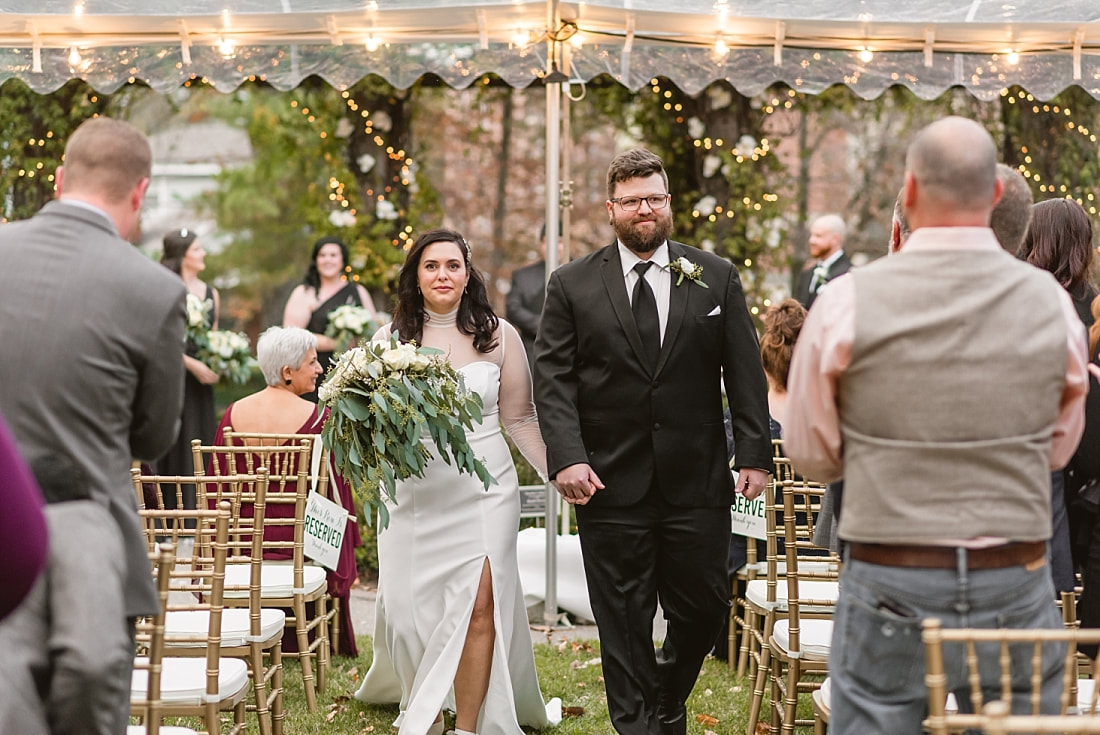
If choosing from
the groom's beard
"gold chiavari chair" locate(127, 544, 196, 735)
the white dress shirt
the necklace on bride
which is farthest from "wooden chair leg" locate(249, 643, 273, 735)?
the groom's beard

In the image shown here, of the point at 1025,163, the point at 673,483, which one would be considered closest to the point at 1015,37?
the point at 1025,163

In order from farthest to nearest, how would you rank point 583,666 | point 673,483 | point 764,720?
1. point 583,666
2. point 764,720
3. point 673,483

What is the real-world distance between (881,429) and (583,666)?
3815 millimetres

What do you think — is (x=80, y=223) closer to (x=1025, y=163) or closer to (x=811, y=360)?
(x=811, y=360)

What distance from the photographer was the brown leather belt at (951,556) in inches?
102

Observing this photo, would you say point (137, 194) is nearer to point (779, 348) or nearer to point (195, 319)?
point (779, 348)

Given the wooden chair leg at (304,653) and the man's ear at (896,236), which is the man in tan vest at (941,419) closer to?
the man's ear at (896,236)

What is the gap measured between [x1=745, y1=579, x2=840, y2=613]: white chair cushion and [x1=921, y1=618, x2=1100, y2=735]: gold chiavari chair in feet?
6.55

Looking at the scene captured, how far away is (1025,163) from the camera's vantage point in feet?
33.3

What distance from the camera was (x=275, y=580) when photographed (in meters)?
5.53

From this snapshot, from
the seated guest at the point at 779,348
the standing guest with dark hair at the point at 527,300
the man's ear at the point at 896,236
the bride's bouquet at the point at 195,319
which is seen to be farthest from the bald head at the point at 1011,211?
the standing guest with dark hair at the point at 527,300

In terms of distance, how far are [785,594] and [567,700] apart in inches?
44.4

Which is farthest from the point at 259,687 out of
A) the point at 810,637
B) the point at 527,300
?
the point at 527,300

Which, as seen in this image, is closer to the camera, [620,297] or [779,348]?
[620,297]
